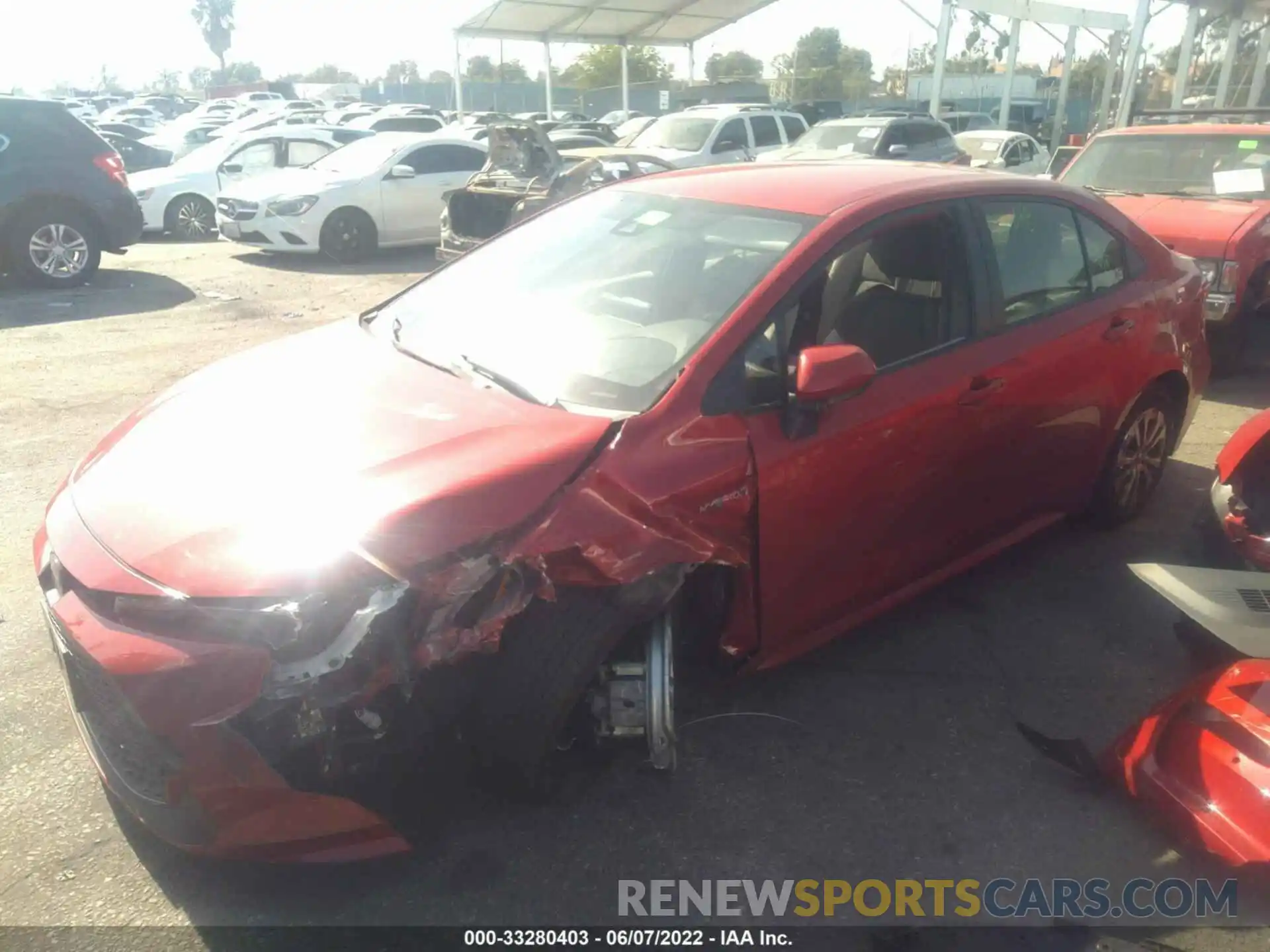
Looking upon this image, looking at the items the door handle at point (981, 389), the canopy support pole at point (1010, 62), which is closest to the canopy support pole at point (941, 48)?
the canopy support pole at point (1010, 62)

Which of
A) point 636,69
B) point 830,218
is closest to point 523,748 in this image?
point 830,218

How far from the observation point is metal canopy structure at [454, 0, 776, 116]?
21.2 m

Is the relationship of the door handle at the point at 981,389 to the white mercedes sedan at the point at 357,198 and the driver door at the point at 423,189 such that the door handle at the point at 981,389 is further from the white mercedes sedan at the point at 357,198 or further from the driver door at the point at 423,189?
the driver door at the point at 423,189

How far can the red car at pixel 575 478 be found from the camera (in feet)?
7.43

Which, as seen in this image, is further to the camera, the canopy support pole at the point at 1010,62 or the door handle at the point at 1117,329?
the canopy support pole at the point at 1010,62

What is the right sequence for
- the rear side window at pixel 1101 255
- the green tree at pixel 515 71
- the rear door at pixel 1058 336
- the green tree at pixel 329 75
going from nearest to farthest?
1. the rear door at pixel 1058 336
2. the rear side window at pixel 1101 255
3. the green tree at pixel 515 71
4. the green tree at pixel 329 75

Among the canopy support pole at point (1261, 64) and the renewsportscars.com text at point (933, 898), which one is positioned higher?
the canopy support pole at point (1261, 64)

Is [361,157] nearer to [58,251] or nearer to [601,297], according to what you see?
[58,251]

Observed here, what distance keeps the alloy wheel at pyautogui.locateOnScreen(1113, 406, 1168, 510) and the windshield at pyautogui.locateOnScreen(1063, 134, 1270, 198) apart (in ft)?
12.6

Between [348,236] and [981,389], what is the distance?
10146mm

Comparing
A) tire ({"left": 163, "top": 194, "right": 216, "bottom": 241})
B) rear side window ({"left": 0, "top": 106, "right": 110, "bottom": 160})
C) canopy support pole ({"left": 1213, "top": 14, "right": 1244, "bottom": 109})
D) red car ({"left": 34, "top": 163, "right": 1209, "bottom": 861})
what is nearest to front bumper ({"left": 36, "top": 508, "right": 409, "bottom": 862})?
red car ({"left": 34, "top": 163, "right": 1209, "bottom": 861})

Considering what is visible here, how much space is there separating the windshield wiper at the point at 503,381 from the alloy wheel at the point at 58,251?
29.0 ft

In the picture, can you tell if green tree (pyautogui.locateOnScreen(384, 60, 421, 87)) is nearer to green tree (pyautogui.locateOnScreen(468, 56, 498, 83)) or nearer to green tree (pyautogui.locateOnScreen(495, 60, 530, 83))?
green tree (pyautogui.locateOnScreen(468, 56, 498, 83))

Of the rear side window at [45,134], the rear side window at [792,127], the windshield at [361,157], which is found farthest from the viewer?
the rear side window at [792,127]
